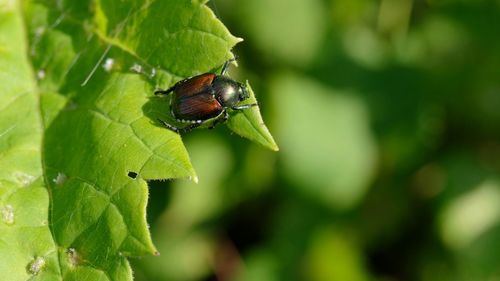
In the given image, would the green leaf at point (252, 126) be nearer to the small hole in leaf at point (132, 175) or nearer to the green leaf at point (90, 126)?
the green leaf at point (90, 126)

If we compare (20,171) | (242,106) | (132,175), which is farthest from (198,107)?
(20,171)

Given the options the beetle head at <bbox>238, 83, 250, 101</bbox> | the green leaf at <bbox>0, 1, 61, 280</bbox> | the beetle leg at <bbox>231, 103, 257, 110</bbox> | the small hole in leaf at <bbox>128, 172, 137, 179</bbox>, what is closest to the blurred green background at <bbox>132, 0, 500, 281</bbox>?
the beetle head at <bbox>238, 83, 250, 101</bbox>

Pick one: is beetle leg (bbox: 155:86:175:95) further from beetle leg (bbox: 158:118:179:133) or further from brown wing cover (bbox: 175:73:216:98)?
beetle leg (bbox: 158:118:179:133)

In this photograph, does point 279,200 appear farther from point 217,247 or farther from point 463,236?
point 463,236

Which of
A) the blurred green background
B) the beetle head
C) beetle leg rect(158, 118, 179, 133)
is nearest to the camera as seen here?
beetle leg rect(158, 118, 179, 133)

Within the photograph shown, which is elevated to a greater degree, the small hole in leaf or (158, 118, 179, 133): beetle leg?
(158, 118, 179, 133): beetle leg
